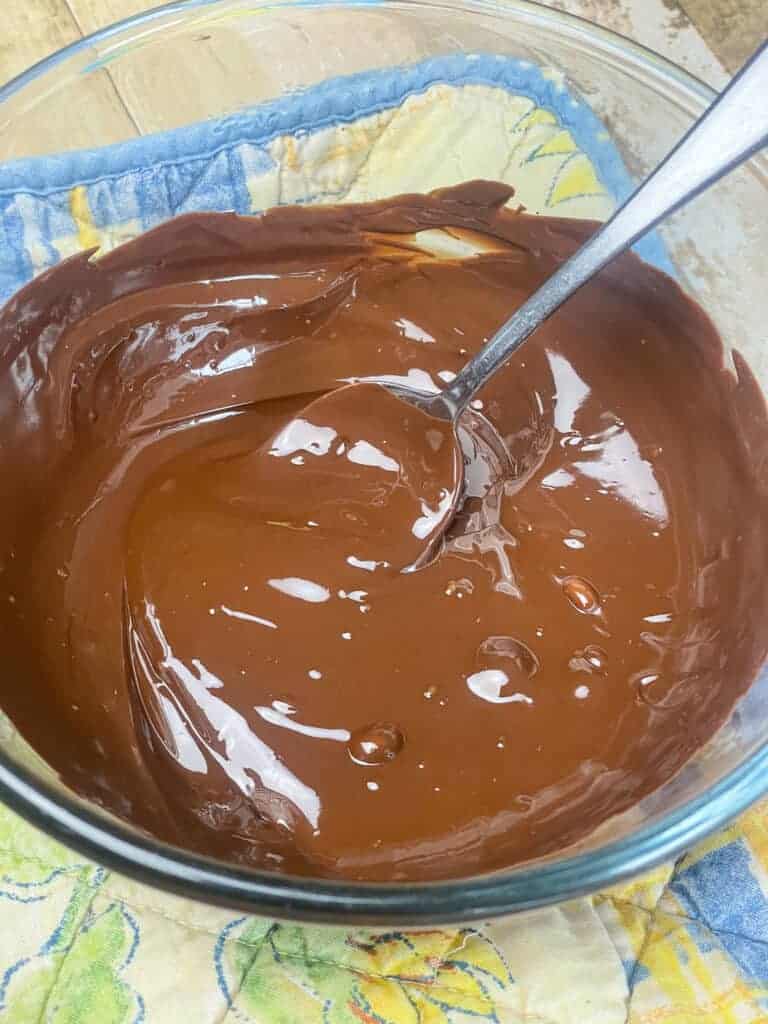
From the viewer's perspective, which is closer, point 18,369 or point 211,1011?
point 211,1011

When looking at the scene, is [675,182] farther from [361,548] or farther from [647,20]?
[647,20]

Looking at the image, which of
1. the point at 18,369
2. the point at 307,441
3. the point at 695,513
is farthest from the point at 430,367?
the point at 18,369

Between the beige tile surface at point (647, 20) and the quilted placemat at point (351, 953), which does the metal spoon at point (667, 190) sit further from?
the beige tile surface at point (647, 20)

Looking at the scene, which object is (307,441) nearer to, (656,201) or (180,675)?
(180,675)

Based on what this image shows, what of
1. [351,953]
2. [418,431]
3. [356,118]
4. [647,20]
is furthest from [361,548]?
[647,20]

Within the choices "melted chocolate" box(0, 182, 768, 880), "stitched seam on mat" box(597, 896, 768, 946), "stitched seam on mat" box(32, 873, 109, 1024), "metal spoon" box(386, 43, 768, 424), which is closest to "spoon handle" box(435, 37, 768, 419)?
"metal spoon" box(386, 43, 768, 424)

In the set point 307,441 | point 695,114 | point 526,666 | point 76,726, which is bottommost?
point 526,666

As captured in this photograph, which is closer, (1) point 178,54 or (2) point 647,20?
(1) point 178,54
